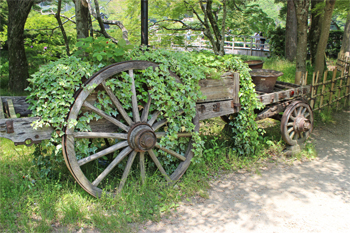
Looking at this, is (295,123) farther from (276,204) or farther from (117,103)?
(117,103)

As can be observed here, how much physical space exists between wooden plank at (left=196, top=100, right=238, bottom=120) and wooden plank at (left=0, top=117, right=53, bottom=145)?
6.82ft

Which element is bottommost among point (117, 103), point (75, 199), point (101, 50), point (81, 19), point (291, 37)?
point (75, 199)

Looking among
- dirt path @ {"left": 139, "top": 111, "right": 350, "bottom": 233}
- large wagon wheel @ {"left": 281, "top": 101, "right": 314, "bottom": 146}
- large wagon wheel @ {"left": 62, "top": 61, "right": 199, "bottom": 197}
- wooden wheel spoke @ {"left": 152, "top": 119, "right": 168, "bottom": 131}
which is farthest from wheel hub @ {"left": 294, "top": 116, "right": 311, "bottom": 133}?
wooden wheel spoke @ {"left": 152, "top": 119, "right": 168, "bottom": 131}

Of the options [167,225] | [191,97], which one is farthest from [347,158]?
[167,225]

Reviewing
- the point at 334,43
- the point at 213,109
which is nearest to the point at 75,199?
the point at 213,109

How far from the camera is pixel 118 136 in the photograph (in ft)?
11.4

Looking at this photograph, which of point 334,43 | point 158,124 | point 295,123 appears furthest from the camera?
point 334,43

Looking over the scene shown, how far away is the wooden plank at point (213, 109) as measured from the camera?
4.21 m

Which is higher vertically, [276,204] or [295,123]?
[295,123]

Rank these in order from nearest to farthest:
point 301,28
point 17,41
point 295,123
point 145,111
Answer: point 145,111, point 295,123, point 301,28, point 17,41

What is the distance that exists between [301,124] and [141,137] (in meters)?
3.35

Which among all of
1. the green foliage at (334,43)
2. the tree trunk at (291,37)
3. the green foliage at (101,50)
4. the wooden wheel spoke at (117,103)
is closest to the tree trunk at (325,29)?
the tree trunk at (291,37)

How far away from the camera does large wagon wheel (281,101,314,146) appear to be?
516 centimetres

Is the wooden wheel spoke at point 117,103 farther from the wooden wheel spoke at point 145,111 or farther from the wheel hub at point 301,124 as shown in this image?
the wheel hub at point 301,124
